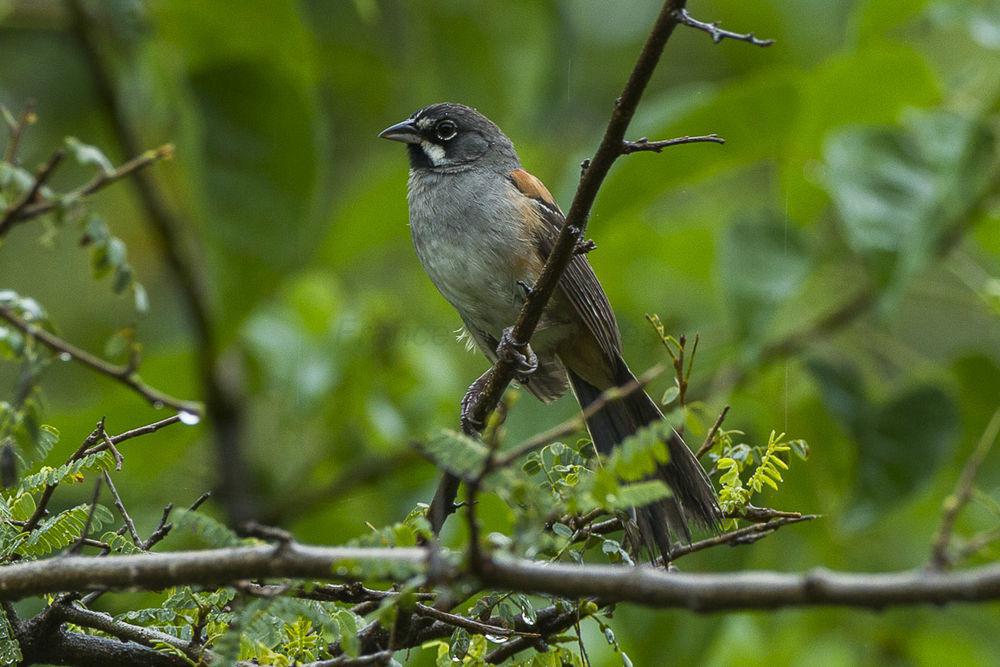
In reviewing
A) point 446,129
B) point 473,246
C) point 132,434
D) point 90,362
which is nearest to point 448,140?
point 446,129

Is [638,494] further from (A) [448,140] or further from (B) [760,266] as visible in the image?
(A) [448,140]

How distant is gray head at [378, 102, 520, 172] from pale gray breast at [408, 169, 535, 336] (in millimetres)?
180

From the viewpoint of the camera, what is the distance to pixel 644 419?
150 inches

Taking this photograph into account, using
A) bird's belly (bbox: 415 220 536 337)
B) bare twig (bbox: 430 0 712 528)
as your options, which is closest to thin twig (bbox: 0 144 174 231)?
bare twig (bbox: 430 0 712 528)

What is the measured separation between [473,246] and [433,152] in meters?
0.60

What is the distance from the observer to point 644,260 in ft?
17.7

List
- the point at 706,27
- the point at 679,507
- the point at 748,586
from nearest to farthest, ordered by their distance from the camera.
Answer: the point at 748,586 < the point at 706,27 < the point at 679,507

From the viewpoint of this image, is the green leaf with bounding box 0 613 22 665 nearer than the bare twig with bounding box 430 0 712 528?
No

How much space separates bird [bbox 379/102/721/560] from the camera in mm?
4098

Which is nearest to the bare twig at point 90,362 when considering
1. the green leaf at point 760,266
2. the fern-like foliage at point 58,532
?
the fern-like foliage at point 58,532

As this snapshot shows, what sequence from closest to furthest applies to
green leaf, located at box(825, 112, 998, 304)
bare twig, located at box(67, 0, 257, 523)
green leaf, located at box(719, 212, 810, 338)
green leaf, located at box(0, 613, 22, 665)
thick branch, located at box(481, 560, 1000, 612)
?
thick branch, located at box(481, 560, 1000, 612)
green leaf, located at box(0, 613, 22, 665)
green leaf, located at box(825, 112, 998, 304)
green leaf, located at box(719, 212, 810, 338)
bare twig, located at box(67, 0, 257, 523)

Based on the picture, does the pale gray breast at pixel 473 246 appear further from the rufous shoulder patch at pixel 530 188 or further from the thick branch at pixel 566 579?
the thick branch at pixel 566 579

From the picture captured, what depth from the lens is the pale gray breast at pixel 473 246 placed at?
4.12 m

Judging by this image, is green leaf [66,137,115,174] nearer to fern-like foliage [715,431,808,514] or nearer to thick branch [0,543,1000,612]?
thick branch [0,543,1000,612]
